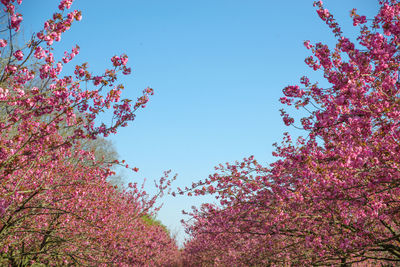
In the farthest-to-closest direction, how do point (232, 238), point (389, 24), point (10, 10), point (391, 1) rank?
point (232, 238), point (391, 1), point (389, 24), point (10, 10)

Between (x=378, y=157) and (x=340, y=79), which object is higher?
(x=340, y=79)

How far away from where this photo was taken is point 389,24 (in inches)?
156

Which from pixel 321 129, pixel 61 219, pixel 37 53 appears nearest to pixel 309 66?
pixel 321 129

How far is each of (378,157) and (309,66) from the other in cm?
174

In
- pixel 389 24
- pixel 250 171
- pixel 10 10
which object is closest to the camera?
pixel 10 10

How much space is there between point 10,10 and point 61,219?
4.88 metres

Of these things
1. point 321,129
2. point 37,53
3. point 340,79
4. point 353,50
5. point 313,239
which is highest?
point 37,53

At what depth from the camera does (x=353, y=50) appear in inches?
165

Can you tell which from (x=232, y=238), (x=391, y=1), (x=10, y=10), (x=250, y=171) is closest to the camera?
(x=10, y=10)

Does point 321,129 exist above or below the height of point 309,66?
below

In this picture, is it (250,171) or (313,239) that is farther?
(250,171)

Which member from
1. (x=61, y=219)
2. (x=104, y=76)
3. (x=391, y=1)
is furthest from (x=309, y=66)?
(x=61, y=219)

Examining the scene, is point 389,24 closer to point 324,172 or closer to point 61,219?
point 324,172

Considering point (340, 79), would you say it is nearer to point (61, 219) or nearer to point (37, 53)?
point (37, 53)
